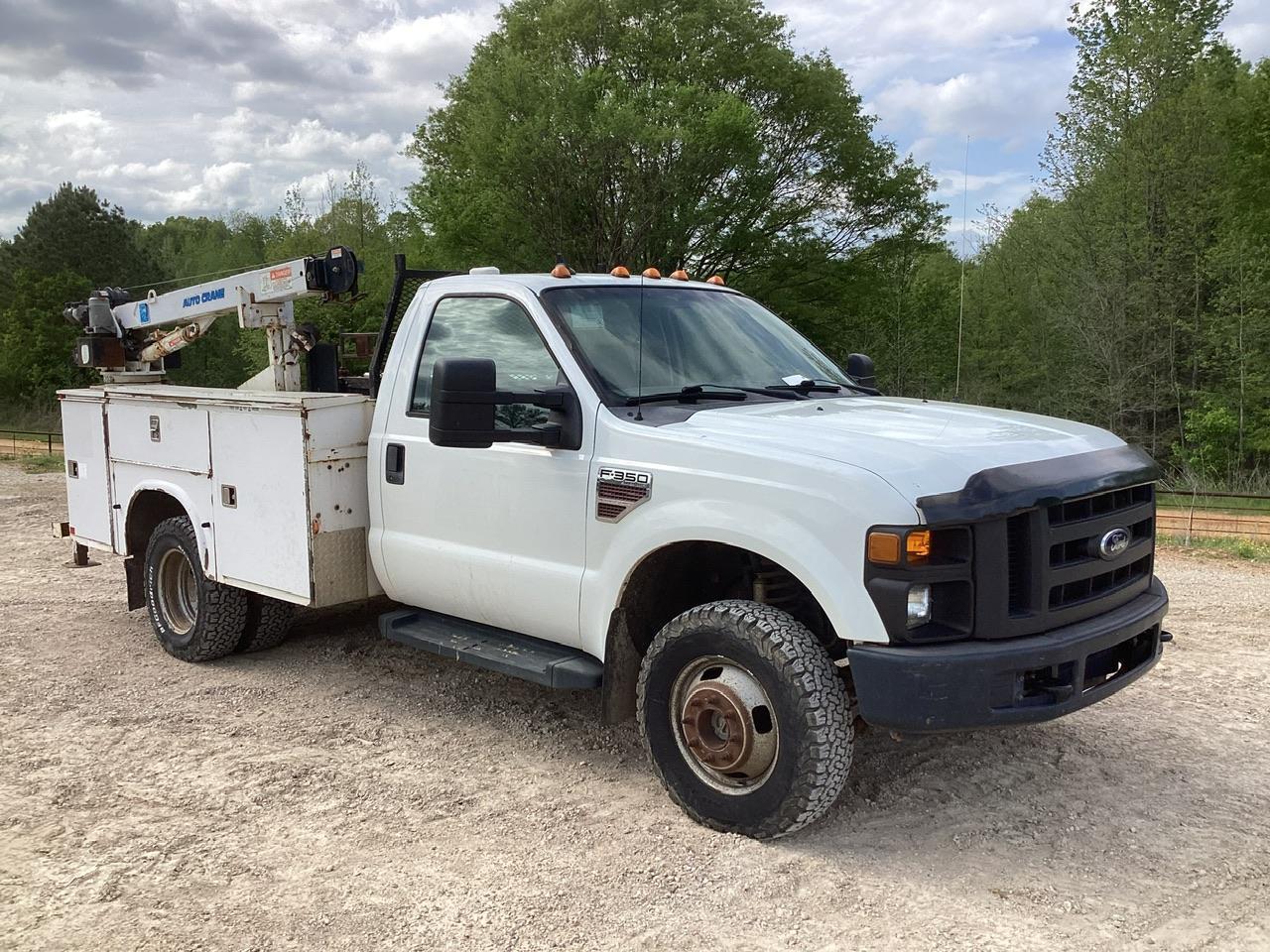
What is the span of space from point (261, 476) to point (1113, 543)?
4.06m

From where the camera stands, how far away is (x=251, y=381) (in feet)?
25.6

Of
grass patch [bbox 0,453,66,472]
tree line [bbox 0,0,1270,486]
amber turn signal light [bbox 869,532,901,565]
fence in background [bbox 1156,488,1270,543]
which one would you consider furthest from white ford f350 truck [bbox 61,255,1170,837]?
tree line [bbox 0,0,1270,486]

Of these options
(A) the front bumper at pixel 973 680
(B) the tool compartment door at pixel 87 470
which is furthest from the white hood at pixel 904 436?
(B) the tool compartment door at pixel 87 470

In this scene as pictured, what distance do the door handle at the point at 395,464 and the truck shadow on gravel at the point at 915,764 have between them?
1200 mm

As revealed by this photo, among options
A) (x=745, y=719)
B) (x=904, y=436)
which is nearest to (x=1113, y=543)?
(x=904, y=436)

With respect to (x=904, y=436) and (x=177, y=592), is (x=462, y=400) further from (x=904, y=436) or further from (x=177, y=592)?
(x=177, y=592)

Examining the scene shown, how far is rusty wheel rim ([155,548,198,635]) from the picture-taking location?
6.60 m

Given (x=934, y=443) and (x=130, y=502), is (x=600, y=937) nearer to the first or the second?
(x=934, y=443)

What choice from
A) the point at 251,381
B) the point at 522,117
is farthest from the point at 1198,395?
the point at 251,381

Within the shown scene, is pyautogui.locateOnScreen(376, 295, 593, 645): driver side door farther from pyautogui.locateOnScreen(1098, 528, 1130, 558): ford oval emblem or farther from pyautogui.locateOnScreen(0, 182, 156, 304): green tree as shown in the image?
pyautogui.locateOnScreen(0, 182, 156, 304): green tree

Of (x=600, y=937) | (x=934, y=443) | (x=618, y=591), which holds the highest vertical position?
(x=934, y=443)

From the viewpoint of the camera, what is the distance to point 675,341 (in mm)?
4930

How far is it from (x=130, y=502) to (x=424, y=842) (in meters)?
3.83

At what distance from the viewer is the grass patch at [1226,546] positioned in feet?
33.8
